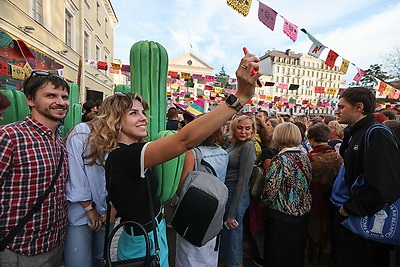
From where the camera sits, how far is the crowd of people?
1.24 metres

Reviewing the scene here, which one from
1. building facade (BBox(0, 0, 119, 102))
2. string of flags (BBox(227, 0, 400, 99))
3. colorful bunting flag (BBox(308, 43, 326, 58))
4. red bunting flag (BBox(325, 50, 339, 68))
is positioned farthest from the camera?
red bunting flag (BBox(325, 50, 339, 68))

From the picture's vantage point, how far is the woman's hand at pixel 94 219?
1.72 meters

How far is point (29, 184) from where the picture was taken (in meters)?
1.39

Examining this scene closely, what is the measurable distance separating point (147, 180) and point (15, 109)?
1827 millimetres

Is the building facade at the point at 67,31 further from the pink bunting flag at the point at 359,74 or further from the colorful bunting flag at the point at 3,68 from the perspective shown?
the pink bunting flag at the point at 359,74

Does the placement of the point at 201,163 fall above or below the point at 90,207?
above

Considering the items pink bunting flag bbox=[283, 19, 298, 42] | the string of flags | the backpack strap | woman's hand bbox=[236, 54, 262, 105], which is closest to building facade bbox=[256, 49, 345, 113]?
the string of flags

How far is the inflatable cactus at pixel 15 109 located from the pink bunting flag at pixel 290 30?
22.5ft

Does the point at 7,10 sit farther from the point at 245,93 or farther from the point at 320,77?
the point at 320,77

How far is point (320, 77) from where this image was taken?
63375 millimetres

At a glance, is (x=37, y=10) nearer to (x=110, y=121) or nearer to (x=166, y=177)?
(x=110, y=121)

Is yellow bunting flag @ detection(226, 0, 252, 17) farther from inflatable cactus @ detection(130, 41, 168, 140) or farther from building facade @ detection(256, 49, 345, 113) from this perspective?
building facade @ detection(256, 49, 345, 113)

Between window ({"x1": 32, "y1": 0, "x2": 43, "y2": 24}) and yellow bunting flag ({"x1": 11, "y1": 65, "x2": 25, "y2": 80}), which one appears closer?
yellow bunting flag ({"x1": 11, "y1": 65, "x2": 25, "y2": 80})

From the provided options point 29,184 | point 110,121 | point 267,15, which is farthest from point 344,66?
point 29,184
